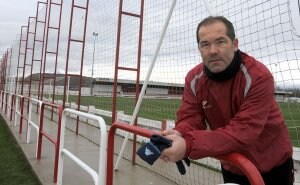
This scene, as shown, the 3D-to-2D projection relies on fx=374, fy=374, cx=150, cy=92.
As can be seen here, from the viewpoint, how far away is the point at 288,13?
3199mm

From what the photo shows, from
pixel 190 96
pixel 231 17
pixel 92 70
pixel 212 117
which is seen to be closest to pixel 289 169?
pixel 212 117

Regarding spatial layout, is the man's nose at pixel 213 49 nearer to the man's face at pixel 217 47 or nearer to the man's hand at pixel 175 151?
the man's face at pixel 217 47

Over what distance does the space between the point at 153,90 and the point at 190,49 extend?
2027 mm

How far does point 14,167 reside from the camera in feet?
20.5

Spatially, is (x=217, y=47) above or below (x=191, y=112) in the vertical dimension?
above

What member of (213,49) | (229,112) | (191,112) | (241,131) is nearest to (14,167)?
(191,112)

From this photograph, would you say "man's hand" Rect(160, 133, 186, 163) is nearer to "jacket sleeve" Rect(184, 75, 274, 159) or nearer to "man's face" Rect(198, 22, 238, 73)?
→ "jacket sleeve" Rect(184, 75, 274, 159)

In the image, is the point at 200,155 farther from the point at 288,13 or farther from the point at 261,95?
the point at 288,13

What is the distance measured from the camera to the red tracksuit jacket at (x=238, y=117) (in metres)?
1.72

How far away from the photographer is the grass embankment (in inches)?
212

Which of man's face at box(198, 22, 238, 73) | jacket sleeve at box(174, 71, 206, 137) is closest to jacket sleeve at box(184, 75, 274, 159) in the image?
man's face at box(198, 22, 238, 73)

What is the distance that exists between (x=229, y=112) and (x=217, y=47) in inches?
15.4

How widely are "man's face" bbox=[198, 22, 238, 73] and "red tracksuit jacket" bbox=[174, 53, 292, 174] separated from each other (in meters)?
0.10

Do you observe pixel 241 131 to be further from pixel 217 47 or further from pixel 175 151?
pixel 217 47
